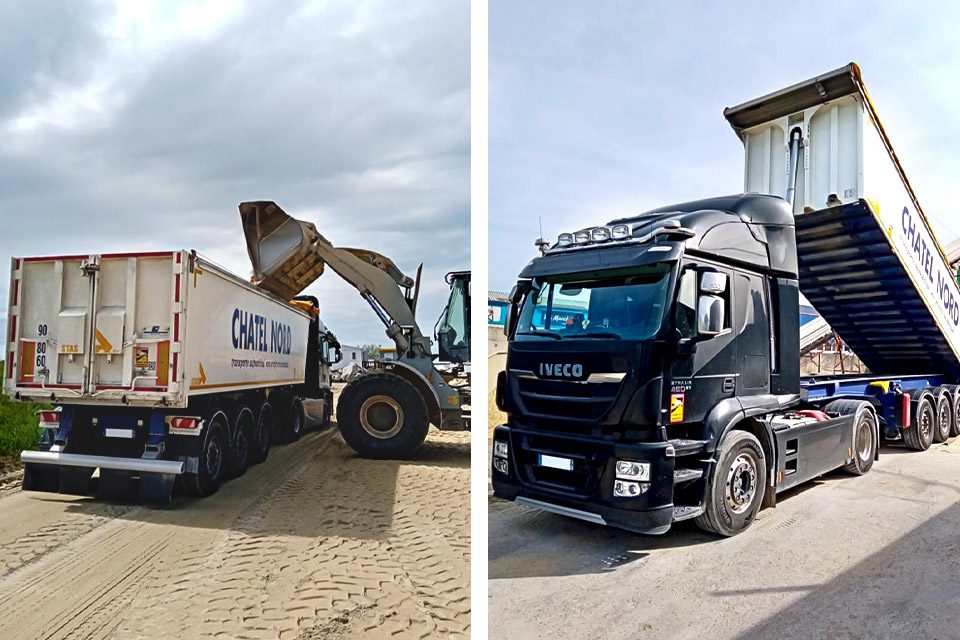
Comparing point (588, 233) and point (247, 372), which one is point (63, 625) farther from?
point (588, 233)

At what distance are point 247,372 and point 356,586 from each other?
3.34 feet

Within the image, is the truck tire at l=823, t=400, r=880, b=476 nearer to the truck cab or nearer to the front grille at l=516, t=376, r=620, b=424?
the truck cab

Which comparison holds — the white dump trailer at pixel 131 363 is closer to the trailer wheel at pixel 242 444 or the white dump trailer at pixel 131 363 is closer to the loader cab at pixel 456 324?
the trailer wheel at pixel 242 444

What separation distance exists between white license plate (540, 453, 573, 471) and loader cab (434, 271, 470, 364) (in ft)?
2.25

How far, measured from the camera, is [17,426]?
2.42 m

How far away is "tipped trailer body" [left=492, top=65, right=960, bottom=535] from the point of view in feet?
10.4

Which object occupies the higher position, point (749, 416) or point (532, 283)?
point (532, 283)

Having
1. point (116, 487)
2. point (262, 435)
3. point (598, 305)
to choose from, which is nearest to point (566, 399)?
point (598, 305)

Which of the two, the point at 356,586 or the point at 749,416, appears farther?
the point at 749,416

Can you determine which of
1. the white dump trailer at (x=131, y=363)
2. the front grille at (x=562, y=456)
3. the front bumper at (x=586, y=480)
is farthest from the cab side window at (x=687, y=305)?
the white dump trailer at (x=131, y=363)

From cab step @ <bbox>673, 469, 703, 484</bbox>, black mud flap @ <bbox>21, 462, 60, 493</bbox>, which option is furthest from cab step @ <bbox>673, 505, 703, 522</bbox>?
black mud flap @ <bbox>21, 462, 60, 493</bbox>

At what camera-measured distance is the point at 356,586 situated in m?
2.63

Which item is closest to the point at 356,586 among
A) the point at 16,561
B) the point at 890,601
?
the point at 16,561

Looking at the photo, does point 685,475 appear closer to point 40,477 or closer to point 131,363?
point 131,363
